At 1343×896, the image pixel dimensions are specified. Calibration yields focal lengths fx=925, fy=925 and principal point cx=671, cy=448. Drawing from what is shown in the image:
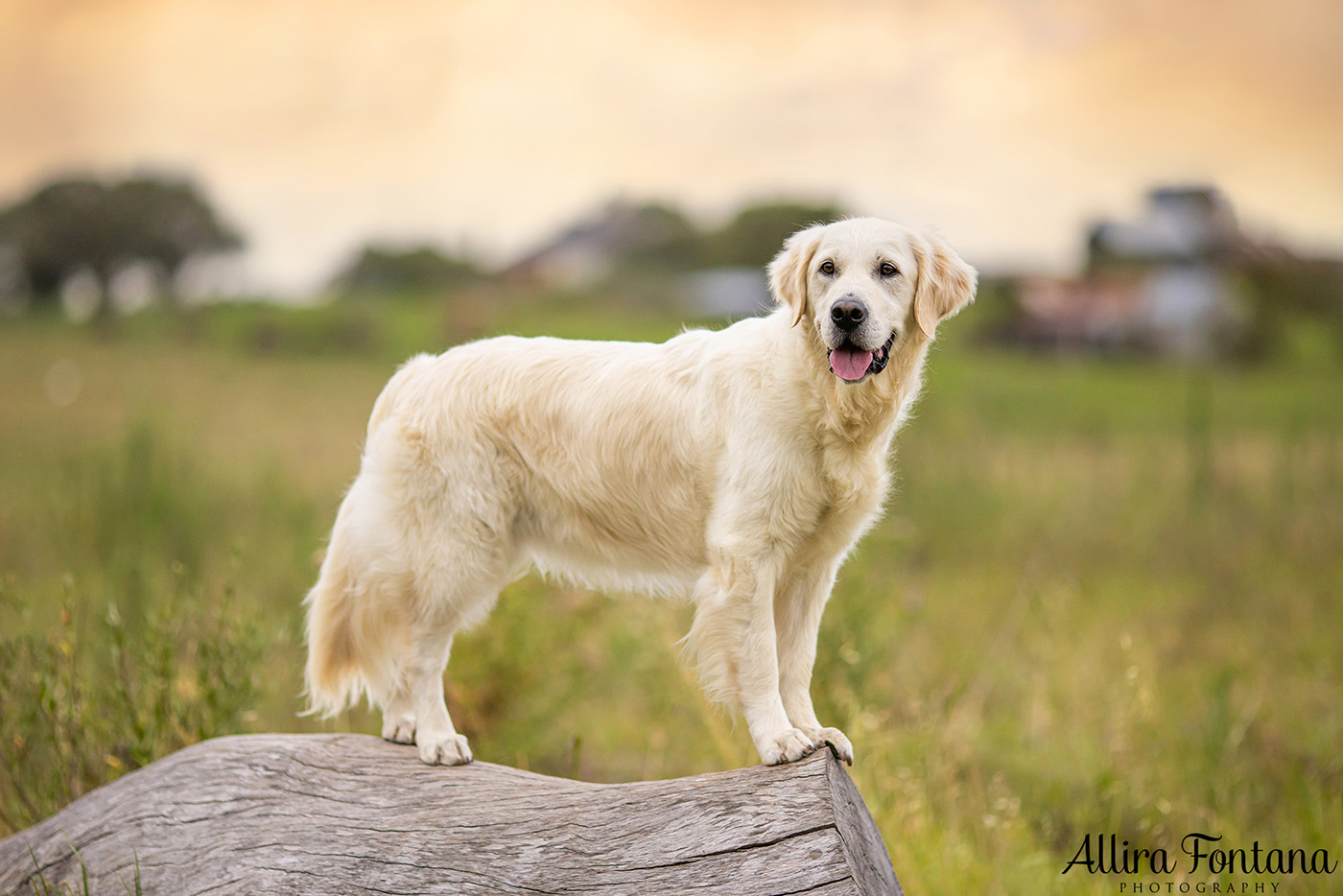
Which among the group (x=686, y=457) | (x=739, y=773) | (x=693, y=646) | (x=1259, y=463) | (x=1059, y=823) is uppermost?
(x=686, y=457)

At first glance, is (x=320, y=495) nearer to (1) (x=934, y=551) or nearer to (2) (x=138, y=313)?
(1) (x=934, y=551)

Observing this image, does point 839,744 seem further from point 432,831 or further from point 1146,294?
point 1146,294

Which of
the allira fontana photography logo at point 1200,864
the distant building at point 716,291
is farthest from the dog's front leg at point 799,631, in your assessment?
the distant building at point 716,291

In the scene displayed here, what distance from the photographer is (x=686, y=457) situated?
3.25 meters

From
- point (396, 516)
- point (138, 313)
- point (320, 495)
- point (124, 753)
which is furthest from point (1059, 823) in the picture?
point (138, 313)

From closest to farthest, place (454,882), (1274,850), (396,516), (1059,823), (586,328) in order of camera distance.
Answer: (454,882), (396,516), (1274,850), (1059,823), (586,328)

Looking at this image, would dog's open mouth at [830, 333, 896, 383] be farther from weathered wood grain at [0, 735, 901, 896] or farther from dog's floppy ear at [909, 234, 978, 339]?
weathered wood grain at [0, 735, 901, 896]

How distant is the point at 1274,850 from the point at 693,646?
→ 3.46 metres

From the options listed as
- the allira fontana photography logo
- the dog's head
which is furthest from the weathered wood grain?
the allira fontana photography logo

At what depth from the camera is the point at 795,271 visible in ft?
9.86

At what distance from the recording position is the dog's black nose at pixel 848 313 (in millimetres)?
2764

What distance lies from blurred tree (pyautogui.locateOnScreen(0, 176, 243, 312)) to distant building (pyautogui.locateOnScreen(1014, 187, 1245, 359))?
1808 cm

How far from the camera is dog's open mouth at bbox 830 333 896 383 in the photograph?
2805mm

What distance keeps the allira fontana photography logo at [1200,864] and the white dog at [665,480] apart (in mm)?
2381
